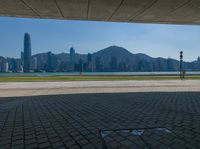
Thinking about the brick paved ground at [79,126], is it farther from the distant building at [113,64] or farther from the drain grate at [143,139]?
the distant building at [113,64]

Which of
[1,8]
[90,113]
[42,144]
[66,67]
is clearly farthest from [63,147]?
[66,67]

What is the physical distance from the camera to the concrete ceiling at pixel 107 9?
872 cm

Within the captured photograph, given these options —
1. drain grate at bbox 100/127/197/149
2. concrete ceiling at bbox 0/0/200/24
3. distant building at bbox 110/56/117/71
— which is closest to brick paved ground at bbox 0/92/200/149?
drain grate at bbox 100/127/197/149

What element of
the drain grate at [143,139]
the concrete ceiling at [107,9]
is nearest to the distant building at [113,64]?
the concrete ceiling at [107,9]

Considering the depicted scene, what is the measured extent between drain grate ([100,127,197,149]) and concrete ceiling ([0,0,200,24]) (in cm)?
591

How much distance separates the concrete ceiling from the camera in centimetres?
872

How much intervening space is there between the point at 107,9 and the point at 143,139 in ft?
23.2

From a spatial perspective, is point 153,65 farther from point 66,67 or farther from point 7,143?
point 7,143

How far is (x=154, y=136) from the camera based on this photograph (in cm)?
481

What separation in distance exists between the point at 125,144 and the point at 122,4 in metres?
6.77

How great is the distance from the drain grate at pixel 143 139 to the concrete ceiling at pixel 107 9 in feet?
19.4

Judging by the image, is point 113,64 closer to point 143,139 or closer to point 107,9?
point 107,9

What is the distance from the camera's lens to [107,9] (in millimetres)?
9672

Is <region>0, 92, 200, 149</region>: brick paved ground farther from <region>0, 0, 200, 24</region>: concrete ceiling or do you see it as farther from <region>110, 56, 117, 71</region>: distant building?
<region>110, 56, 117, 71</region>: distant building
